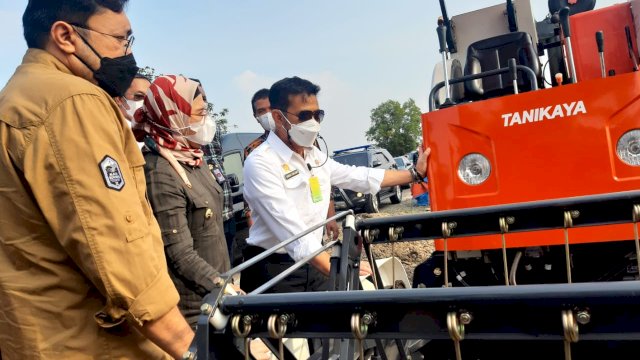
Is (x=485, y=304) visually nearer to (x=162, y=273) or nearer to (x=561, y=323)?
(x=561, y=323)

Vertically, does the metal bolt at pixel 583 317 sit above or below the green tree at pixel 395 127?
below

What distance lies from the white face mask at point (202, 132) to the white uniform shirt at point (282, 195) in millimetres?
309

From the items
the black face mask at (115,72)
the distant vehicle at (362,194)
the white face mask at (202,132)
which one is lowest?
the distant vehicle at (362,194)

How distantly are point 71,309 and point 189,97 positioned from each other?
132 centimetres

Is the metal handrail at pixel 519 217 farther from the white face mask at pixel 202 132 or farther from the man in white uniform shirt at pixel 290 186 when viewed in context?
the white face mask at pixel 202 132

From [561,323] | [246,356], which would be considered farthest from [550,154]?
[246,356]

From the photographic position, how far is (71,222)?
3.95ft

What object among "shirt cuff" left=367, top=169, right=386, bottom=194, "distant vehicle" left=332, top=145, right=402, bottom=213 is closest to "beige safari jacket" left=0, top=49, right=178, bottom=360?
"shirt cuff" left=367, top=169, right=386, bottom=194

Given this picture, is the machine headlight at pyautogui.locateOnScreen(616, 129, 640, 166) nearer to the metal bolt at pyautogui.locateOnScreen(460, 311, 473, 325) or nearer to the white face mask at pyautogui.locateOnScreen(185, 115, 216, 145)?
the metal bolt at pyautogui.locateOnScreen(460, 311, 473, 325)

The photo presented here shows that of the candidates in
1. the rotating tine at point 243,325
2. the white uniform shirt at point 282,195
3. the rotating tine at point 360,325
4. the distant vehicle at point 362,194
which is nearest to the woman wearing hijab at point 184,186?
the white uniform shirt at point 282,195

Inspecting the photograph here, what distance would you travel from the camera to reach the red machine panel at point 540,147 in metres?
2.20

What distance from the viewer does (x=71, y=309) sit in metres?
1.33

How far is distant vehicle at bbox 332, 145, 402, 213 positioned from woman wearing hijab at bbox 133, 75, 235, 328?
9.84 m

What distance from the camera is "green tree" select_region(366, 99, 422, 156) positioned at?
54188mm
